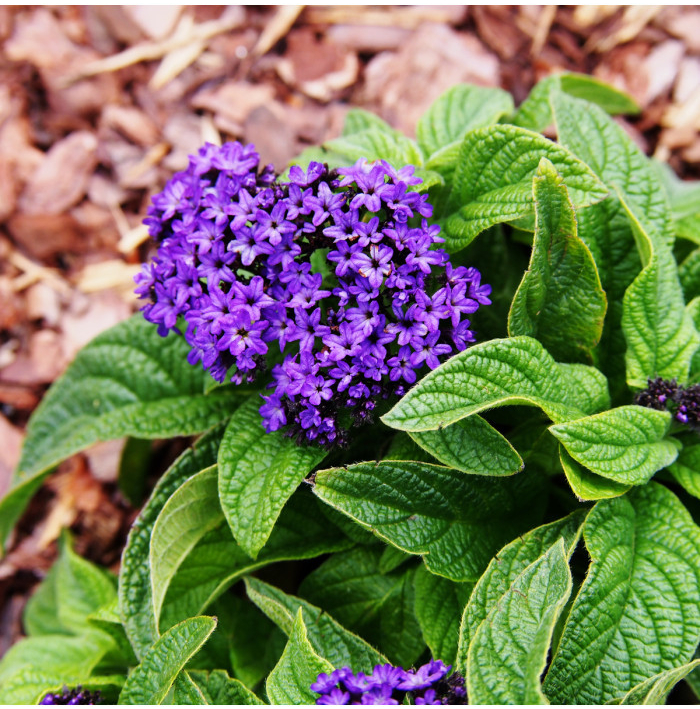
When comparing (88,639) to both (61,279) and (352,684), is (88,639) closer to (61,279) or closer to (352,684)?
(352,684)

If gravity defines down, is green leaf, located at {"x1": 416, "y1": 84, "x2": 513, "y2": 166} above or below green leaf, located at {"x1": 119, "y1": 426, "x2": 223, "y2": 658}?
above

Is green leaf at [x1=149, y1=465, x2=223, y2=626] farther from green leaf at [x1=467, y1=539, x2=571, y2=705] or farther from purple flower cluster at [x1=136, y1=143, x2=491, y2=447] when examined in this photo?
green leaf at [x1=467, y1=539, x2=571, y2=705]

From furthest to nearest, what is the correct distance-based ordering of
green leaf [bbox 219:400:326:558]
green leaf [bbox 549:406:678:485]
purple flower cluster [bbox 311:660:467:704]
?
green leaf [bbox 219:400:326:558] < green leaf [bbox 549:406:678:485] < purple flower cluster [bbox 311:660:467:704]

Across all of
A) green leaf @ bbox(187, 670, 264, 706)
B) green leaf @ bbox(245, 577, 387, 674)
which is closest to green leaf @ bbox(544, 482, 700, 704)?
green leaf @ bbox(245, 577, 387, 674)

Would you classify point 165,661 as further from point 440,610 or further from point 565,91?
point 565,91

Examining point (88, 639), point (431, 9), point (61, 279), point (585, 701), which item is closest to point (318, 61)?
point (431, 9)
